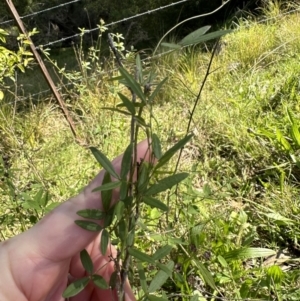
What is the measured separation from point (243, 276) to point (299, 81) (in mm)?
1761

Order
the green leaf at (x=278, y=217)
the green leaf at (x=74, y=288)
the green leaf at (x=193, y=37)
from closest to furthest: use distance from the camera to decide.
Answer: the green leaf at (x=193, y=37) → the green leaf at (x=74, y=288) → the green leaf at (x=278, y=217)

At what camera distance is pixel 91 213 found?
921mm

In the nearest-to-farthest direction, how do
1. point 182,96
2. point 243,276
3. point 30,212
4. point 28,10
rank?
point 243,276, point 30,212, point 182,96, point 28,10

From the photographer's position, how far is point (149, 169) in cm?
87

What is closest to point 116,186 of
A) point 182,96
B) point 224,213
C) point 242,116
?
point 224,213

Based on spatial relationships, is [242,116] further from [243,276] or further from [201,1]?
[201,1]

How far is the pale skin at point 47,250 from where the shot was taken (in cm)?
98

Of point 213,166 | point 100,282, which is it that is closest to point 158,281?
point 100,282

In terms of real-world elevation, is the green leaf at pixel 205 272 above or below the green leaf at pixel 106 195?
below

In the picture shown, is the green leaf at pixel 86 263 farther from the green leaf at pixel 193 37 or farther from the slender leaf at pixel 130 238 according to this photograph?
the green leaf at pixel 193 37

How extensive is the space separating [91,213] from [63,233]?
0.34ft

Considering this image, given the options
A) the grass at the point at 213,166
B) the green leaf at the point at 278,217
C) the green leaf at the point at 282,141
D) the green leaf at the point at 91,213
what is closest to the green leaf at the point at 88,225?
the green leaf at the point at 91,213

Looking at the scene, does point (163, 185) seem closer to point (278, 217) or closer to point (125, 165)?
point (125, 165)

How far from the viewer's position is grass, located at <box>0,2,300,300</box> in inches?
76.6
